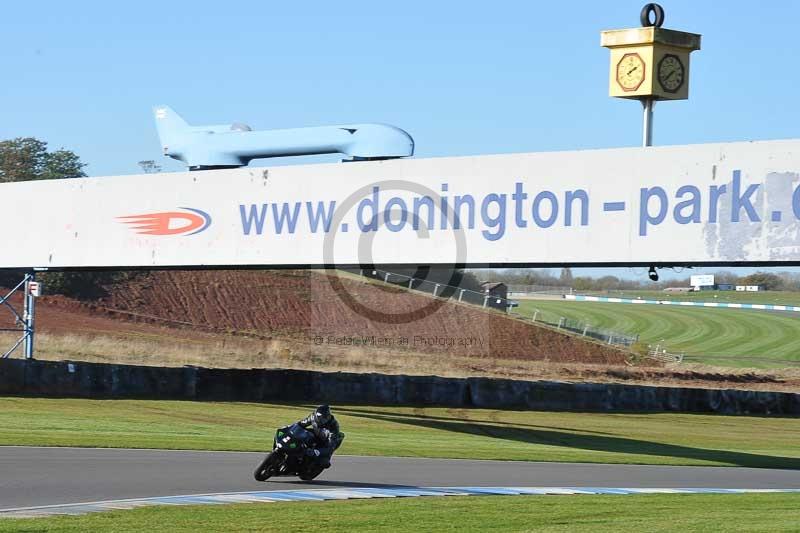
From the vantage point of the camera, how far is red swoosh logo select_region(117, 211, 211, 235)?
25453 mm

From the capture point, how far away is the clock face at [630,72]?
19594 mm

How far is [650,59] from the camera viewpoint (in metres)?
19.5

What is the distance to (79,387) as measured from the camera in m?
28.5

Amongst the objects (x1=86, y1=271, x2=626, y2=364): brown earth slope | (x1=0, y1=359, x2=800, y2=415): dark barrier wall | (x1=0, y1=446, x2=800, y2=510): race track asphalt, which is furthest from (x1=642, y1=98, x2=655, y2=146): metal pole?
(x1=86, y1=271, x2=626, y2=364): brown earth slope

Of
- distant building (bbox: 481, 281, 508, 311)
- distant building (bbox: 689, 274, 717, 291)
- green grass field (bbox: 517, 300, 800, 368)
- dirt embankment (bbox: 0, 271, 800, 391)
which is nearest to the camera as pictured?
dirt embankment (bbox: 0, 271, 800, 391)

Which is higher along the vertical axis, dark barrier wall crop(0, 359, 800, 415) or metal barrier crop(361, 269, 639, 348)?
metal barrier crop(361, 269, 639, 348)

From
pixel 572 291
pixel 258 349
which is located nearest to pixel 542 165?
pixel 258 349

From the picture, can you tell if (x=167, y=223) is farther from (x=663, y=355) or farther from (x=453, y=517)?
(x=663, y=355)

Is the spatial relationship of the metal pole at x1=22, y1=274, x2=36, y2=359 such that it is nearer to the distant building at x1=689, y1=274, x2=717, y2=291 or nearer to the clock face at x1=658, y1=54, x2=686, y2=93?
the clock face at x1=658, y1=54, x2=686, y2=93

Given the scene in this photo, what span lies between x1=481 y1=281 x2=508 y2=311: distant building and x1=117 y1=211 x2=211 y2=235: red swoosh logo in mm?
45708

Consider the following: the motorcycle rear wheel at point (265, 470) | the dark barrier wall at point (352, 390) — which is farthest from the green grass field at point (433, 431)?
the motorcycle rear wheel at point (265, 470)

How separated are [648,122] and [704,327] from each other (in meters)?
66.6

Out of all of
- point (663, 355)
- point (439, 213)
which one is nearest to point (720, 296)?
point (663, 355)

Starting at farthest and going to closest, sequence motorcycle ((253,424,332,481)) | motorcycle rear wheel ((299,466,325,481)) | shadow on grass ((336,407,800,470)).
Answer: shadow on grass ((336,407,800,470)) < motorcycle rear wheel ((299,466,325,481)) < motorcycle ((253,424,332,481))
